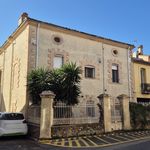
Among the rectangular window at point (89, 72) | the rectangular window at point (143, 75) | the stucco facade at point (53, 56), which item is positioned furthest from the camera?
the rectangular window at point (143, 75)

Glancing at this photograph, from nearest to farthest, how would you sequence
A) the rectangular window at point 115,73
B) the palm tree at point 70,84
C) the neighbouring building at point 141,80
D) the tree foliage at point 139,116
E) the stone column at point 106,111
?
the palm tree at point 70,84
the stone column at point 106,111
the tree foliage at point 139,116
the rectangular window at point 115,73
the neighbouring building at point 141,80

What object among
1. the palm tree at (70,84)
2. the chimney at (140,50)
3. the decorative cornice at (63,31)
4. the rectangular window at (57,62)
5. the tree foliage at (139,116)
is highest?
the chimney at (140,50)

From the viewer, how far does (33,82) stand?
1366cm

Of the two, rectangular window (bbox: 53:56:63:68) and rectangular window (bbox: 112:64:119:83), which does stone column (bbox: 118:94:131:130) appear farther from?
rectangular window (bbox: 53:56:63:68)

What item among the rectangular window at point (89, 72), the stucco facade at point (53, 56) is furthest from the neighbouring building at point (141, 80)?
the rectangular window at point (89, 72)

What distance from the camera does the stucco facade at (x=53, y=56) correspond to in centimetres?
1596

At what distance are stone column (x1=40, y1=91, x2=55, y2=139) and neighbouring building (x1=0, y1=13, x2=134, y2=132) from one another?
365 centimetres

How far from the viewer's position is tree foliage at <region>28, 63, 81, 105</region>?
521 inches

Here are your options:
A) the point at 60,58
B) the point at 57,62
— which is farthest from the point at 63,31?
the point at 57,62

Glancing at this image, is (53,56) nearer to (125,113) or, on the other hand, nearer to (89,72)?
(89,72)

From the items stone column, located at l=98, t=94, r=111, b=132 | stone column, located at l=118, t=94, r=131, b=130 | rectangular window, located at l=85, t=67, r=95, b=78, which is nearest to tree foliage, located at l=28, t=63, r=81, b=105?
stone column, located at l=98, t=94, r=111, b=132

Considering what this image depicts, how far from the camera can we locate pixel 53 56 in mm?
16750

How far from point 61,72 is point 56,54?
3.79 meters

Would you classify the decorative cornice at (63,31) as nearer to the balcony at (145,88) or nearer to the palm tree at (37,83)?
the balcony at (145,88)
